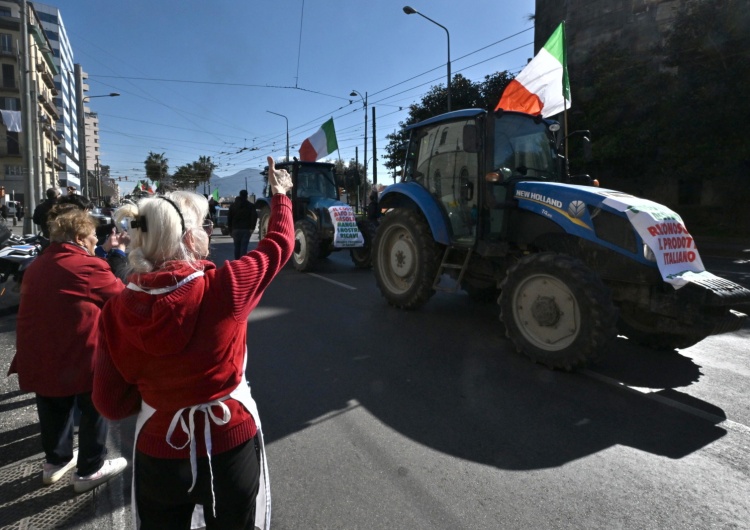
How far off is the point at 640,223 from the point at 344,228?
6770 mm

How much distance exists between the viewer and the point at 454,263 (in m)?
6.60

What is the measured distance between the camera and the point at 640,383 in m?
4.29

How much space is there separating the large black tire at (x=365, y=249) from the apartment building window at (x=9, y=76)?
55.7m

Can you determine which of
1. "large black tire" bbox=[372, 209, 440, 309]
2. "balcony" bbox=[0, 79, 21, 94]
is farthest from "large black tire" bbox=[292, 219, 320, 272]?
"balcony" bbox=[0, 79, 21, 94]

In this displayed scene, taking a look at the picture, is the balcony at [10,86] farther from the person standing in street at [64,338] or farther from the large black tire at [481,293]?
the person standing in street at [64,338]

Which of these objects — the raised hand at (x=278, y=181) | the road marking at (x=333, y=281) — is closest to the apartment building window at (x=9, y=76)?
the road marking at (x=333, y=281)

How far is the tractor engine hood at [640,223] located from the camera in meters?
4.21

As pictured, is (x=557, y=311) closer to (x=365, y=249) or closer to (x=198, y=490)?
(x=198, y=490)

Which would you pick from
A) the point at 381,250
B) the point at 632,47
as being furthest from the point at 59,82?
the point at 381,250

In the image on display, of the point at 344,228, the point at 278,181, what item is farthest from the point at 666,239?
the point at 344,228

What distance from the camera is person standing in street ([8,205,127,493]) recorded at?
2764mm

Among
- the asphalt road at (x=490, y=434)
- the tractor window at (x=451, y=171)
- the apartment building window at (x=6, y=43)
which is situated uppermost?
the apartment building window at (x=6, y=43)

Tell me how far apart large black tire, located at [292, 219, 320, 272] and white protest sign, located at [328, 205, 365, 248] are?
433 mm

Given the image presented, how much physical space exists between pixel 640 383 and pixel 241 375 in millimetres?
3782
